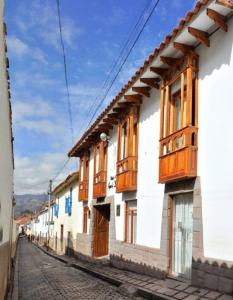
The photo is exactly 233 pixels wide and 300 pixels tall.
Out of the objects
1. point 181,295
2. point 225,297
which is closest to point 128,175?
point 181,295

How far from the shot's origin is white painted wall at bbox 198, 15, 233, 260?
8.68m

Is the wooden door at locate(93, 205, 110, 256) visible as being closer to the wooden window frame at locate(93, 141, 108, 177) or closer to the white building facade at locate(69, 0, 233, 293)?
the wooden window frame at locate(93, 141, 108, 177)

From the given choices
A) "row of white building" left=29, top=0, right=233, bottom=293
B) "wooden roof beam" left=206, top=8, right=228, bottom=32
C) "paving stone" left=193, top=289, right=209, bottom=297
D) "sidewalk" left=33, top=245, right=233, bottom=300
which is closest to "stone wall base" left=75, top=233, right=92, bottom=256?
"row of white building" left=29, top=0, right=233, bottom=293

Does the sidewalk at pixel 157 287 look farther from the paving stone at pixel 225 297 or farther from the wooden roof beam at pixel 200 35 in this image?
the wooden roof beam at pixel 200 35

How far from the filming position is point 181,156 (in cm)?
1015

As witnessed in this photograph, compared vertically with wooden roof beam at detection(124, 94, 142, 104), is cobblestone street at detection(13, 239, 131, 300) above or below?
below

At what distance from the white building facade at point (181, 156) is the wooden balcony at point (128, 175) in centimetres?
3

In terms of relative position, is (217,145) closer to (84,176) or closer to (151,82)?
(151,82)

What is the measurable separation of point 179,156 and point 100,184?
9015 mm

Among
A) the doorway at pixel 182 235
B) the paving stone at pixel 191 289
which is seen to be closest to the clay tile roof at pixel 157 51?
the doorway at pixel 182 235

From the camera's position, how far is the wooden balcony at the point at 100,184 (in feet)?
61.1

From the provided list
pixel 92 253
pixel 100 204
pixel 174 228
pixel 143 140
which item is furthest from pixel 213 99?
pixel 92 253

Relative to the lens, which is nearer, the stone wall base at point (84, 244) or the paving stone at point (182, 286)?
the paving stone at point (182, 286)

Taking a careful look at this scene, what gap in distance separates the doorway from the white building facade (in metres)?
0.02
